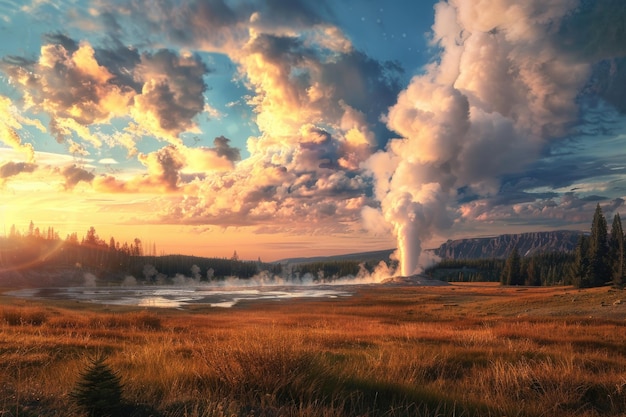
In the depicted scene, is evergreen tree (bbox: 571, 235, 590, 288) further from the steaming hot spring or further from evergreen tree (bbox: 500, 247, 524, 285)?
the steaming hot spring

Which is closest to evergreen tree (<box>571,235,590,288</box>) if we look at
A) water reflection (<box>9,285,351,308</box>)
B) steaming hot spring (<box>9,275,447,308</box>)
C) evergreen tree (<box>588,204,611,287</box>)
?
evergreen tree (<box>588,204,611,287</box>)

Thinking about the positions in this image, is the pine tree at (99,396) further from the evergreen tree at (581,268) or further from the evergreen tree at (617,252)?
the evergreen tree at (581,268)

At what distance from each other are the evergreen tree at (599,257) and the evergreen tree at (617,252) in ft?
4.24

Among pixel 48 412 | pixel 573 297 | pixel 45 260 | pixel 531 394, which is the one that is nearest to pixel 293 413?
pixel 48 412

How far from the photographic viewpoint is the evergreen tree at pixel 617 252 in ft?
249

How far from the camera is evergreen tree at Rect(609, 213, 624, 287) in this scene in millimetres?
75938

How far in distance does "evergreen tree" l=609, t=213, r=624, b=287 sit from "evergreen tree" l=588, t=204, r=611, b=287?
1293 mm

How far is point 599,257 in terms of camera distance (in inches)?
3575

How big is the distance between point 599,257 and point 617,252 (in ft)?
14.0

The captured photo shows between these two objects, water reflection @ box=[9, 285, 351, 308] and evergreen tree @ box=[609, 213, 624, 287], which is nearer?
water reflection @ box=[9, 285, 351, 308]

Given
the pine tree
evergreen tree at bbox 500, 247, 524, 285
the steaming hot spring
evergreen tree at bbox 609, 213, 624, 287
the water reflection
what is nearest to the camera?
the pine tree

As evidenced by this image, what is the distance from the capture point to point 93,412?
519 centimetres

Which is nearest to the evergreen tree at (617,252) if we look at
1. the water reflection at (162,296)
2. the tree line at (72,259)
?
the water reflection at (162,296)

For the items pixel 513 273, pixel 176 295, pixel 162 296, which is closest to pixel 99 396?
pixel 162 296
